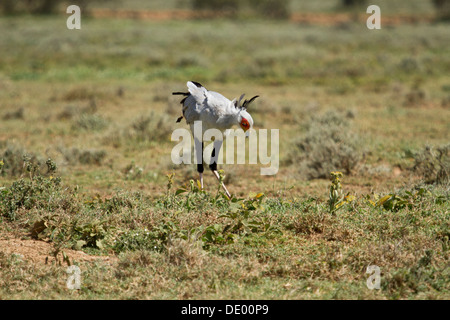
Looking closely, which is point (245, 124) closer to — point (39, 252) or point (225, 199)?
point (225, 199)

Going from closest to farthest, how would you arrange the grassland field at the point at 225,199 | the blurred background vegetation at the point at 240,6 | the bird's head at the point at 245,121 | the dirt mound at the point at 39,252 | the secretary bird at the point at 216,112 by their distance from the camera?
the grassland field at the point at 225,199 → the dirt mound at the point at 39,252 → the bird's head at the point at 245,121 → the secretary bird at the point at 216,112 → the blurred background vegetation at the point at 240,6

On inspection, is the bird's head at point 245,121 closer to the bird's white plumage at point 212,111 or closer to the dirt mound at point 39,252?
the bird's white plumage at point 212,111

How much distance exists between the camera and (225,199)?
19.7ft

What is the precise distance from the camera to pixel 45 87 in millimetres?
17219

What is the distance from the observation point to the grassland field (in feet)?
14.8

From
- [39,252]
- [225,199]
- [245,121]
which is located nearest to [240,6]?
[245,121]

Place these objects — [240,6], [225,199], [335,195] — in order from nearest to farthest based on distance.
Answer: [335,195] → [225,199] → [240,6]

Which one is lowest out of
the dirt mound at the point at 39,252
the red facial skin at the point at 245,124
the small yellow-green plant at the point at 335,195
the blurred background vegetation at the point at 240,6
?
the dirt mound at the point at 39,252

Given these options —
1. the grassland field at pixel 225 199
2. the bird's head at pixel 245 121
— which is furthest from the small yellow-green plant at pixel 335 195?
the bird's head at pixel 245 121

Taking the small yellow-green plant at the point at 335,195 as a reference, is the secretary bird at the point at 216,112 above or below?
above

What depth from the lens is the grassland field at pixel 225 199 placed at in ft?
14.8

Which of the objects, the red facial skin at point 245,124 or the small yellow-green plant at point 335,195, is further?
the red facial skin at point 245,124
